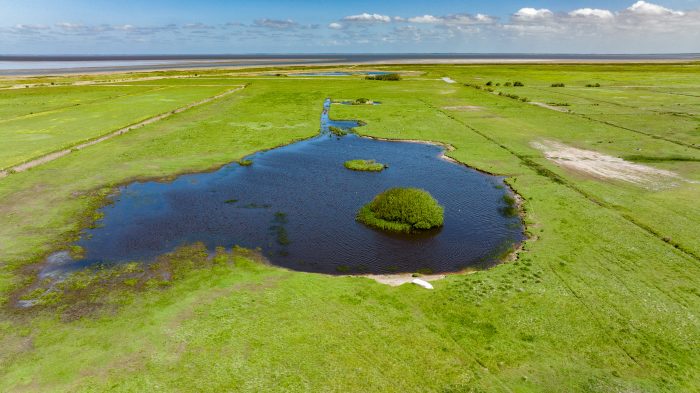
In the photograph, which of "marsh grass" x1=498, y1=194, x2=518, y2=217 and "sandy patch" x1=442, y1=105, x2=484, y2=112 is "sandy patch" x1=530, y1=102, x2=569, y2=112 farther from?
"marsh grass" x1=498, y1=194, x2=518, y2=217

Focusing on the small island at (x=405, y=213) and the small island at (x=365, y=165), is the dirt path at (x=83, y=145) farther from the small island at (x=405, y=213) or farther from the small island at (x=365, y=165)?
the small island at (x=405, y=213)

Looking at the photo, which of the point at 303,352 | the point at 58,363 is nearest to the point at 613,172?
the point at 303,352

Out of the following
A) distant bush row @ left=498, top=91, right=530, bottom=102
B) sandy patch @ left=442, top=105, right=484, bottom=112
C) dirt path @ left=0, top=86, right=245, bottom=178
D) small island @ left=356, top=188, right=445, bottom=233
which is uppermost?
distant bush row @ left=498, top=91, right=530, bottom=102

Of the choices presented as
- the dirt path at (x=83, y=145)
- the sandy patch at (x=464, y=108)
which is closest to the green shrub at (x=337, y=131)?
the sandy patch at (x=464, y=108)

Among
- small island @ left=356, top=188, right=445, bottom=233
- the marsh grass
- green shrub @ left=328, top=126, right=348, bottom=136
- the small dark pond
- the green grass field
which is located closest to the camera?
the green grass field

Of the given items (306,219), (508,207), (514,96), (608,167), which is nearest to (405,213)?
(306,219)

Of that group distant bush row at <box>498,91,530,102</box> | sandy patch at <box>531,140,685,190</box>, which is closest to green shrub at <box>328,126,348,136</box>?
sandy patch at <box>531,140,685,190</box>

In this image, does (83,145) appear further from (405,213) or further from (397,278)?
(397,278)
